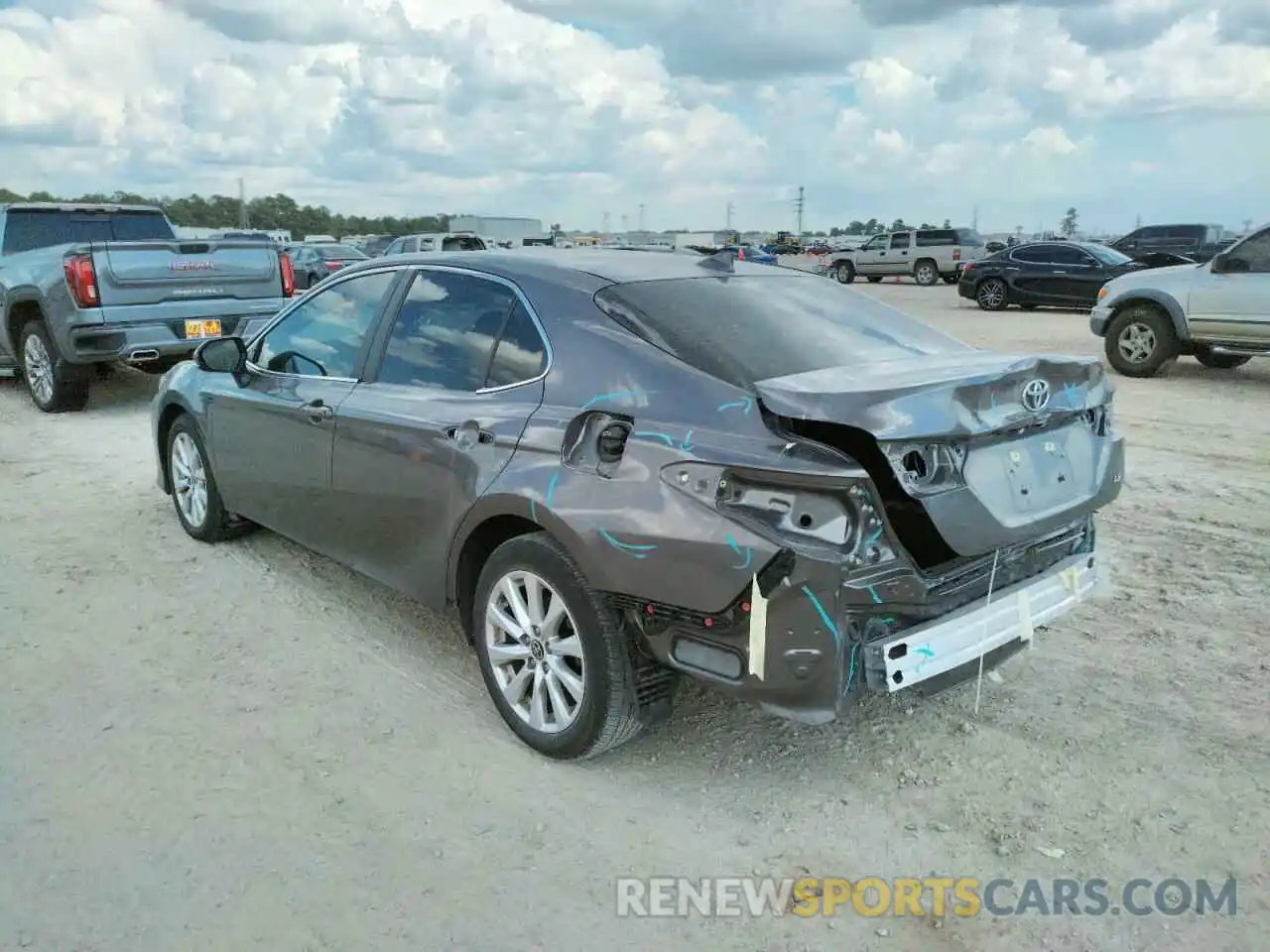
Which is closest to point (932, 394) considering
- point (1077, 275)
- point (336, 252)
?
point (1077, 275)

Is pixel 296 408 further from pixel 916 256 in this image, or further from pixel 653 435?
pixel 916 256

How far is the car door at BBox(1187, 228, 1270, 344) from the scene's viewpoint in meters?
10.4

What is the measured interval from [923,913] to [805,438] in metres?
1.31

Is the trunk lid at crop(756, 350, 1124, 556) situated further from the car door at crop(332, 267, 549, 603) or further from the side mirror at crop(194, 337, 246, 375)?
the side mirror at crop(194, 337, 246, 375)

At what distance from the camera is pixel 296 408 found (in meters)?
4.56

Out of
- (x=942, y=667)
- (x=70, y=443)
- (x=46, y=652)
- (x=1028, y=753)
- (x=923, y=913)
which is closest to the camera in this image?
(x=923, y=913)

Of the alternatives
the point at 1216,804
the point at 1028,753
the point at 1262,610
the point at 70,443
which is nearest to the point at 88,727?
the point at 1028,753

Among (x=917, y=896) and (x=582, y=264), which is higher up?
(x=582, y=264)

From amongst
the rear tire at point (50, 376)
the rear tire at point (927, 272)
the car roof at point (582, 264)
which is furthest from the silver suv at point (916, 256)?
the car roof at point (582, 264)

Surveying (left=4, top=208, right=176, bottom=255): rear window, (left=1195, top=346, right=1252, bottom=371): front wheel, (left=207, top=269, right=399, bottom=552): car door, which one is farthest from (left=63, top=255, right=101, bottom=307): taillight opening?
(left=1195, top=346, right=1252, bottom=371): front wheel

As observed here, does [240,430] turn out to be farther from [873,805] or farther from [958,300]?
[958,300]

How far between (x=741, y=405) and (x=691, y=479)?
0.27 m

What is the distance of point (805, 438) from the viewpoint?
9.37 ft

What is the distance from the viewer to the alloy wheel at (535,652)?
3324 mm
